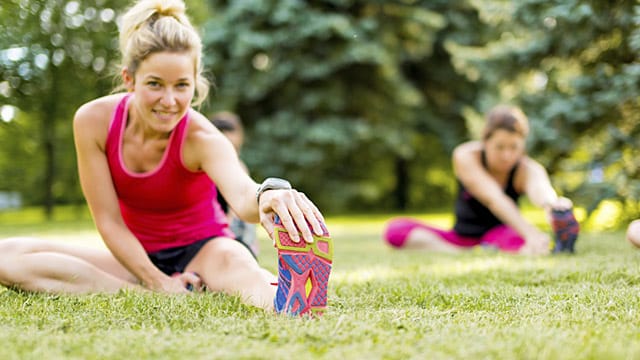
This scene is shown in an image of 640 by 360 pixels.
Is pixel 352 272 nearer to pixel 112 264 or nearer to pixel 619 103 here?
pixel 112 264

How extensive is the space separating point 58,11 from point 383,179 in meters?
9.26

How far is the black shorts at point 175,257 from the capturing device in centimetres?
278

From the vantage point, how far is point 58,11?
4836mm

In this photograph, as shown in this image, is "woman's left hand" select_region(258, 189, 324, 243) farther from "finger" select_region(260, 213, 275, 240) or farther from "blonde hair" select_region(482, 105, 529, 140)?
"blonde hair" select_region(482, 105, 529, 140)

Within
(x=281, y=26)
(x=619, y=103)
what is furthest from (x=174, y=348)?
(x=281, y=26)

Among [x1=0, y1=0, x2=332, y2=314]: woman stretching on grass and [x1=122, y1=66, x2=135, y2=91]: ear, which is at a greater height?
[x1=122, y1=66, x2=135, y2=91]: ear

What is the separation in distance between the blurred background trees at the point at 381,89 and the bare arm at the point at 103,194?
7.18ft

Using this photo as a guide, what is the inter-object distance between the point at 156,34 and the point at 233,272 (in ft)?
2.90

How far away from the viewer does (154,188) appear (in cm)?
271

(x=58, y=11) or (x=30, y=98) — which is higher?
(x=58, y=11)

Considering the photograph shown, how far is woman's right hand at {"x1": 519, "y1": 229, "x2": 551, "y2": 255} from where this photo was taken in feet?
13.5

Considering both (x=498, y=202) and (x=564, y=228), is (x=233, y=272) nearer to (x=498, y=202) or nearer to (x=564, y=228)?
(x=564, y=228)

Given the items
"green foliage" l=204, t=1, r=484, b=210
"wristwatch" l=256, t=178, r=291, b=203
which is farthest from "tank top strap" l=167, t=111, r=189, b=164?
"green foliage" l=204, t=1, r=484, b=210

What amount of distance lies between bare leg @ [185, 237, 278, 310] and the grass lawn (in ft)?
0.26
